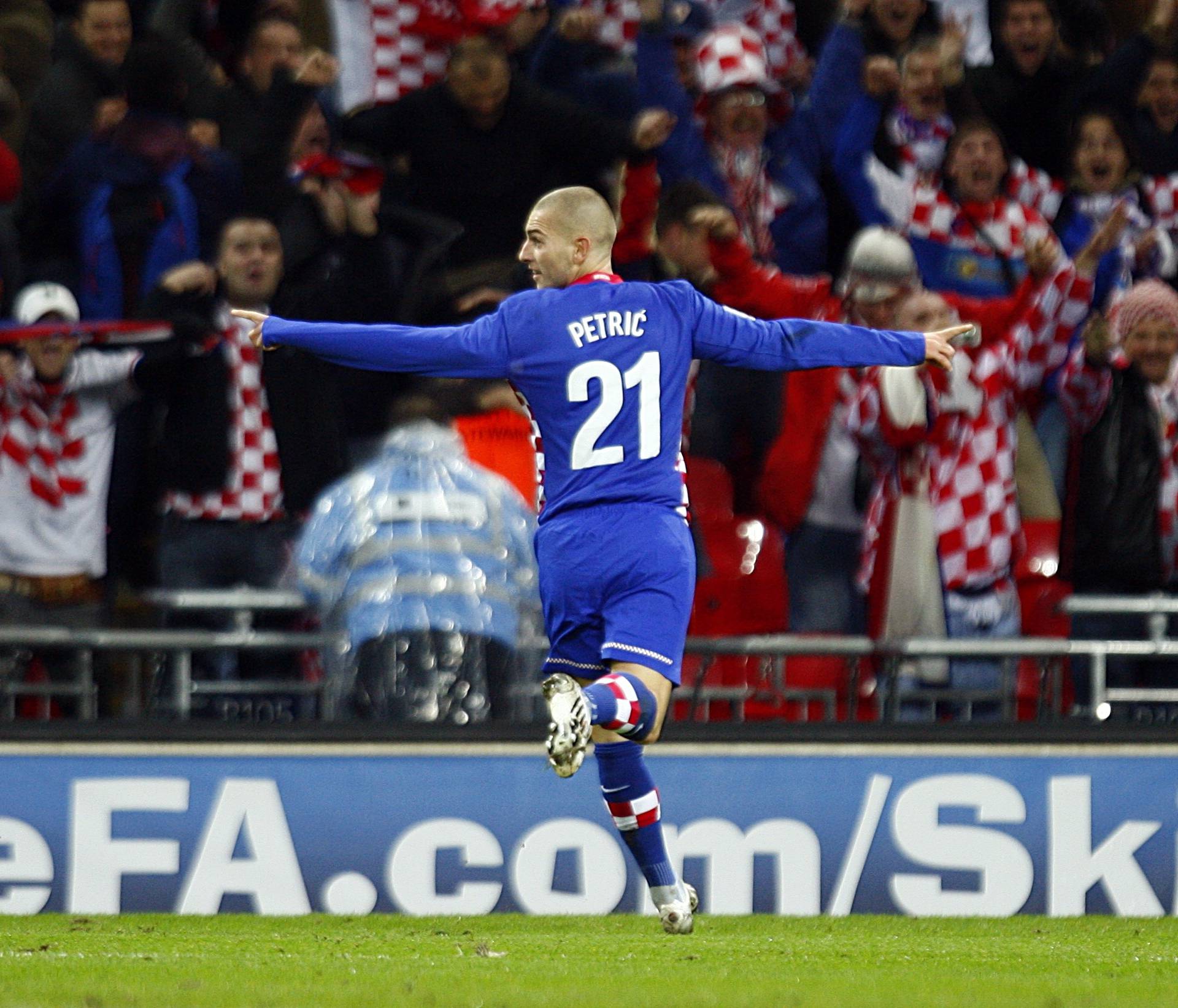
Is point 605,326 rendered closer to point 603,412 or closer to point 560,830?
point 603,412

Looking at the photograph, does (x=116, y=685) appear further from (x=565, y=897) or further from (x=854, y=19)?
(x=854, y=19)

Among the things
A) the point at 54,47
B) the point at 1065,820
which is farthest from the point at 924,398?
the point at 54,47

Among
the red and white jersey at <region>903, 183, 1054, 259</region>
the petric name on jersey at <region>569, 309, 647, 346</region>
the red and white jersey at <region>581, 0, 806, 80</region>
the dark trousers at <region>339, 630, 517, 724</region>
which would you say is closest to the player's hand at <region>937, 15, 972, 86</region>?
the red and white jersey at <region>903, 183, 1054, 259</region>

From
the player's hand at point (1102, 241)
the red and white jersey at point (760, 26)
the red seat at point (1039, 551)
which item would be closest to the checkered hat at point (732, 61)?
the red and white jersey at point (760, 26)

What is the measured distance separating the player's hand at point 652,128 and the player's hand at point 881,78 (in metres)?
1.17

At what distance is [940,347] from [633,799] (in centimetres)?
158

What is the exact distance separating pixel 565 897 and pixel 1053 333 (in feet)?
11.5

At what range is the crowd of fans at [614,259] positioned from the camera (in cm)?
884

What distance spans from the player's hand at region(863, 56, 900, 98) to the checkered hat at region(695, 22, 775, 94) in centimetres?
52

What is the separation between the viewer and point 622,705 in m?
5.56

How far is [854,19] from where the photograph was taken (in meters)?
10.5

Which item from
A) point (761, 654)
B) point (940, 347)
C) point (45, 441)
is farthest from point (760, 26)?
point (940, 347)

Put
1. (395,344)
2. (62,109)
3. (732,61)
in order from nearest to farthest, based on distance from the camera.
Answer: (395,344), (732,61), (62,109)

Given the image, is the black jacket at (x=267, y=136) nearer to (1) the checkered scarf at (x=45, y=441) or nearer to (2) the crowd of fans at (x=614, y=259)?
(2) the crowd of fans at (x=614, y=259)
